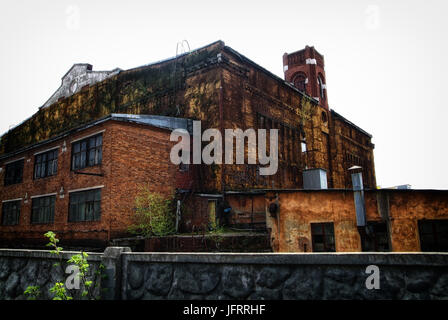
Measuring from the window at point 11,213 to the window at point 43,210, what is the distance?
2477mm

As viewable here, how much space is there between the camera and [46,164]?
18.8 m

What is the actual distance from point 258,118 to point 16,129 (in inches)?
1147

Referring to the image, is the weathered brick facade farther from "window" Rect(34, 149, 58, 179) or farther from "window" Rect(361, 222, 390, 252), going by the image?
"window" Rect(361, 222, 390, 252)

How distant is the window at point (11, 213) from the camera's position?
20.8 meters

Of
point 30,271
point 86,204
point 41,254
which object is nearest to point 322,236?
point 41,254

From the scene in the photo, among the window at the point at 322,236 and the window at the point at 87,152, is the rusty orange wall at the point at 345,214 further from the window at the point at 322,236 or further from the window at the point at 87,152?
the window at the point at 87,152

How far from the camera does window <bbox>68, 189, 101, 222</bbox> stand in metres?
14.9

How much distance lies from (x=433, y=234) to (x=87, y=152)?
16.3 m

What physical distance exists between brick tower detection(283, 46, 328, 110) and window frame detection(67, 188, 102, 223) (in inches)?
933

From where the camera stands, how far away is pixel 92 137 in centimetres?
1605

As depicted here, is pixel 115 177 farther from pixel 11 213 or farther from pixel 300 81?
pixel 300 81

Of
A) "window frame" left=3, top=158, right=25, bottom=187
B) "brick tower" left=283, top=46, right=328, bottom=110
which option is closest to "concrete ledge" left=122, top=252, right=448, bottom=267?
"window frame" left=3, top=158, right=25, bottom=187
